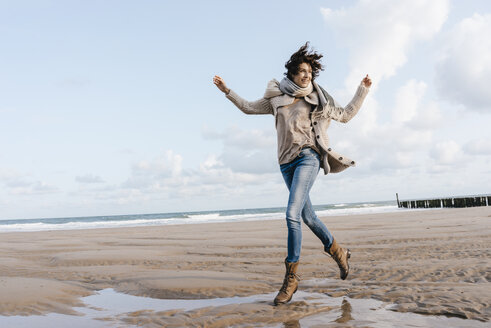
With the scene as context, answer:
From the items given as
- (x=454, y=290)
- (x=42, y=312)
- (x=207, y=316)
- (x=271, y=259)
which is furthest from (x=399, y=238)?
(x=42, y=312)

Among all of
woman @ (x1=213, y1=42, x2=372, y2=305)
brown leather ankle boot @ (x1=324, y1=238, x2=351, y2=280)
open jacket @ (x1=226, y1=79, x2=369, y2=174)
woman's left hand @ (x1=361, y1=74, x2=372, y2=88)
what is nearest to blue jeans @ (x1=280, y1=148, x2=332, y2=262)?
woman @ (x1=213, y1=42, x2=372, y2=305)

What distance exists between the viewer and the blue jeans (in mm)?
3627

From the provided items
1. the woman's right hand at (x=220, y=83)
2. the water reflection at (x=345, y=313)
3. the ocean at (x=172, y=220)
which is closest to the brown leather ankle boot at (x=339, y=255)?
the water reflection at (x=345, y=313)

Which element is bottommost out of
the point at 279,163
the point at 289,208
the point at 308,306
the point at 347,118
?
the point at 308,306

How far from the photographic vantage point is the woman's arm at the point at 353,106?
3990 mm

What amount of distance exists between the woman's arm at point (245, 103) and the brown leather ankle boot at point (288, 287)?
158cm

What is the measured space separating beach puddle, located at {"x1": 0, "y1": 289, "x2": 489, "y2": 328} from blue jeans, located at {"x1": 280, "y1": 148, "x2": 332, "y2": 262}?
516mm

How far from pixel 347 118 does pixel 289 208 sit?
1.18m

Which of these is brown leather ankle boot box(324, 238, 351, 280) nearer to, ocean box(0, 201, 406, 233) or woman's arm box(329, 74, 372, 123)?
woman's arm box(329, 74, 372, 123)

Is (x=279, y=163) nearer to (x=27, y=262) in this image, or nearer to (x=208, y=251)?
(x=208, y=251)

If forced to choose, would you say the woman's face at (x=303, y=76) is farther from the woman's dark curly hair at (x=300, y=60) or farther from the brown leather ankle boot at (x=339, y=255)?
the brown leather ankle boot at (x=339, y=255)

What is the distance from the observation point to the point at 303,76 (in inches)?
152

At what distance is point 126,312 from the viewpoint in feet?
10.8

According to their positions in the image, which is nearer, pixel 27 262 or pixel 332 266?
Result: pixel 332 266
